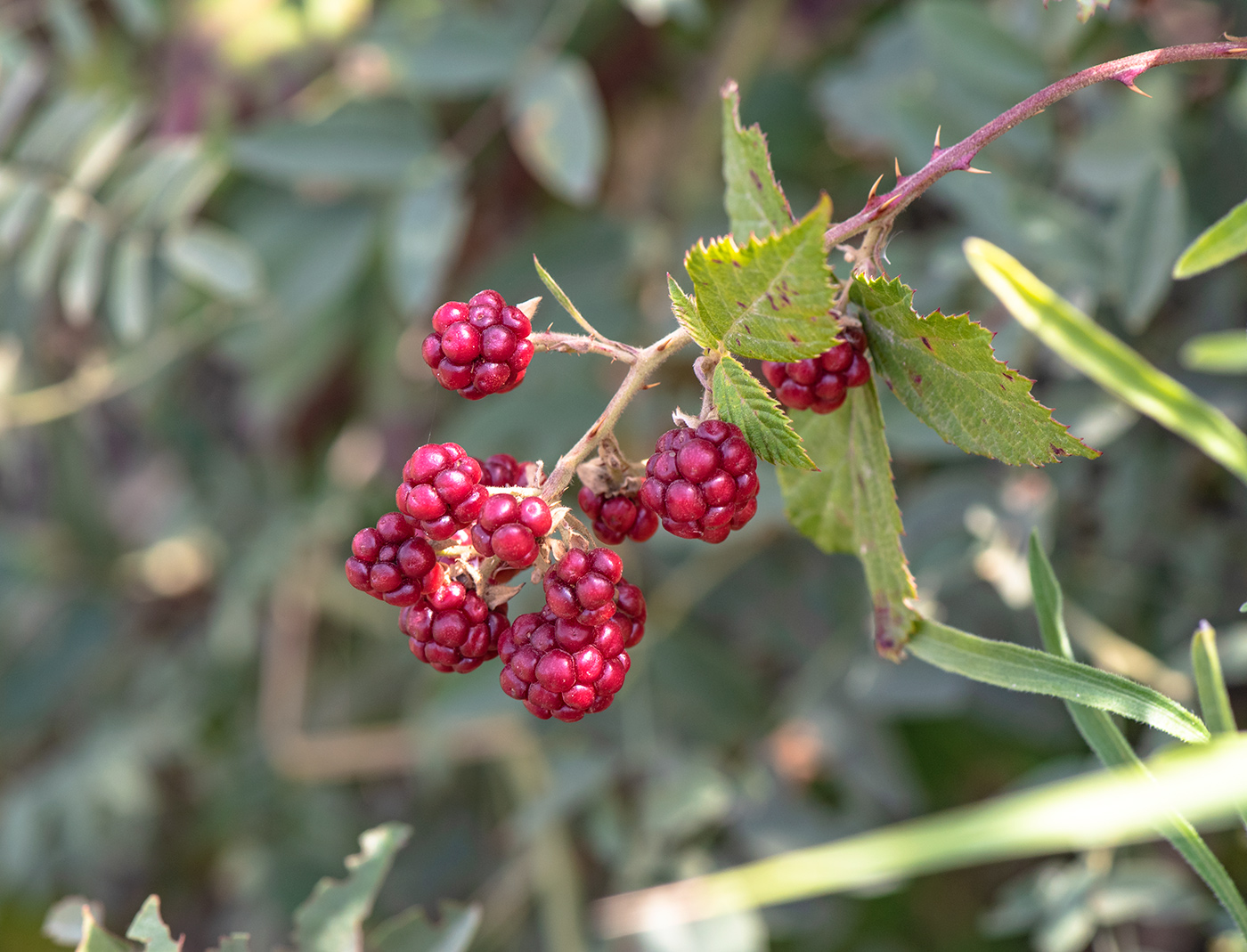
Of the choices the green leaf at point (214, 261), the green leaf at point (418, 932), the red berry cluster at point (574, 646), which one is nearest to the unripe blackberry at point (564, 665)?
the red berry cluster at point (574, 646)

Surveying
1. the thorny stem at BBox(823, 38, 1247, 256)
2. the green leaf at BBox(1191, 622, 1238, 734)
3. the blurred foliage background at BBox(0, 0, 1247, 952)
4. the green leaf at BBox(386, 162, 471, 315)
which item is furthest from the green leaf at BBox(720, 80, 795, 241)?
the green leaf at BBox(386, 162, 471, 315)

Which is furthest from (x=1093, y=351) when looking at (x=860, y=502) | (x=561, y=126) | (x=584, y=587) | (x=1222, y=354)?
(x=561, y=126)

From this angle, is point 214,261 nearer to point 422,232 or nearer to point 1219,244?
point 422,232

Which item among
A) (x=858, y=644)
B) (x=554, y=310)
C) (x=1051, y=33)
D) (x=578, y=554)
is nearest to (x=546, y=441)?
(x=554, y=310)

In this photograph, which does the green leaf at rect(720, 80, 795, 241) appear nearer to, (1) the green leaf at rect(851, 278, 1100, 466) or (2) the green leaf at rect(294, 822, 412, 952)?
(1) the green leaf at rect(851, 278, 1100, 466)

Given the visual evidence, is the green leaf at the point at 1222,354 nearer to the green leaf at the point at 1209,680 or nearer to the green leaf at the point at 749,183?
the green leaf at the point at 1209,680

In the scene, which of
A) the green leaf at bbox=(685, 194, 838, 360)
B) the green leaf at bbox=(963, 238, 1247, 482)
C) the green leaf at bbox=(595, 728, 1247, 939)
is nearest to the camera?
the green leaf at bbox=(595, 728, 1247, 939)
